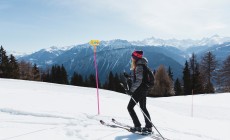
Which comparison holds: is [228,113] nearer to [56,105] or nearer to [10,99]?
[56,105]

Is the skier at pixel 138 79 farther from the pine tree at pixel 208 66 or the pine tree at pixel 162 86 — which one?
the pine tree at pixel 162 86

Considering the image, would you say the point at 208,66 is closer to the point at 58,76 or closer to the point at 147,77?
the point at 58,76

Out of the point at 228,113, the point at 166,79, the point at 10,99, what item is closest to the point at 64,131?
the point at 10,99

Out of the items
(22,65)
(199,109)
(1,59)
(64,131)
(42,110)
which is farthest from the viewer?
(22,65)

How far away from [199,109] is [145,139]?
1581 cm

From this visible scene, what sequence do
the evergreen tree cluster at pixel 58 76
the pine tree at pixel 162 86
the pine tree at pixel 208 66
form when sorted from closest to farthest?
the pine tree at pixel 208 66 → the pine tree at pixel 162 86 → the evergreen tree cluster at pixel 58 76

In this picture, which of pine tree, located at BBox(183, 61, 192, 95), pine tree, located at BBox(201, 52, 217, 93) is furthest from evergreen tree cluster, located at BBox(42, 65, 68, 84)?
pine tree, located at BBox(201, 52, 217, 93)

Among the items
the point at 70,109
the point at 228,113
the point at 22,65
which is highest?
the point at 22,65

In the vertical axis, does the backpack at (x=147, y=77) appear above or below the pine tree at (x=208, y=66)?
below

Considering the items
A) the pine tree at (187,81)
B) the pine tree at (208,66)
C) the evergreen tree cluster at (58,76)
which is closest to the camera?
the pine tree at (208,66)

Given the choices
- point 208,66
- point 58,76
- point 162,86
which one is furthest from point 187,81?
point 58,76

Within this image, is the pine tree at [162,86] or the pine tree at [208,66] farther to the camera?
the pine tree at [162,86]

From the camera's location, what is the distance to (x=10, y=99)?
12109 mm

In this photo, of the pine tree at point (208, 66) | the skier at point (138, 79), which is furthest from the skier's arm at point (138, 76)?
the pine tree at point (208, 66)
